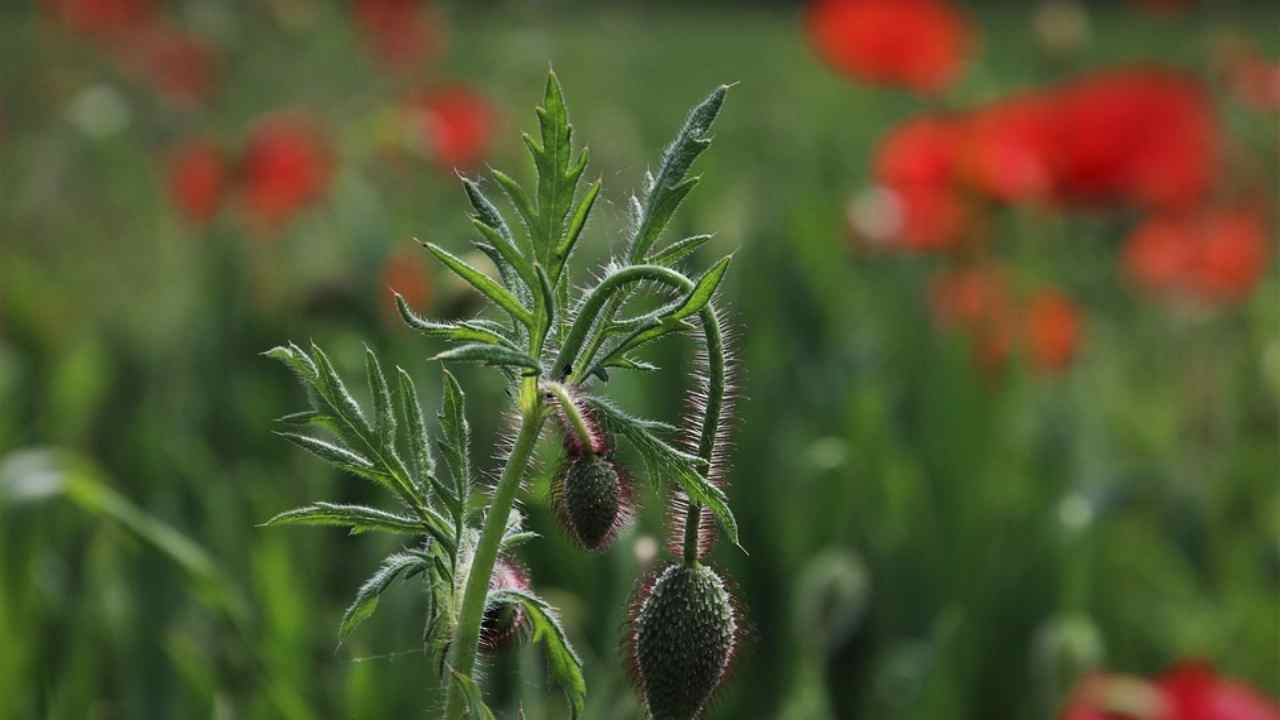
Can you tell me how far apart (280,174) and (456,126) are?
0.29 m

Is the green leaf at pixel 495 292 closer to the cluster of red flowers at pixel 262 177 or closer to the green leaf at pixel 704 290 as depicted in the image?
the green leaf at pixel 704 290

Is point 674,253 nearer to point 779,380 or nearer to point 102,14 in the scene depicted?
point 779,380

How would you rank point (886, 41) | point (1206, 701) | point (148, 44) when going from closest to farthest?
point (1206, 701) < point (886, 41) < point (148, 44)

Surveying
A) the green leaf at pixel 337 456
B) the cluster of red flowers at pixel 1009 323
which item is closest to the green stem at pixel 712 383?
the green leaf at pixel 337 456

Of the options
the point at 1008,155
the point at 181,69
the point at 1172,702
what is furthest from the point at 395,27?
the point at 1172,702

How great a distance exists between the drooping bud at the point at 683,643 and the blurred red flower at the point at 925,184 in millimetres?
2001

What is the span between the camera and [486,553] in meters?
0.54

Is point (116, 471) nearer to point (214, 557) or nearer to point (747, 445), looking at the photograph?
point (214, 557)

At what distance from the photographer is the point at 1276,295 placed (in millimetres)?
3430

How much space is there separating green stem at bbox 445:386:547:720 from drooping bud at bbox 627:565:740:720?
8cm

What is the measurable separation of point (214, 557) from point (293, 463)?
1.34 feet

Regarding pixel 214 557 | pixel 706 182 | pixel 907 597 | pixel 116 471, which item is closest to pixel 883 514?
pixel 907 597

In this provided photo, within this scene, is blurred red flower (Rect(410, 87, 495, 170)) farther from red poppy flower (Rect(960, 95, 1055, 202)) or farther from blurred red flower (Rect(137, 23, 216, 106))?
red poppy flower (Rect(960, 95, 1055, 202))

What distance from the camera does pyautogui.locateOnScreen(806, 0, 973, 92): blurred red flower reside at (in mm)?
3041
